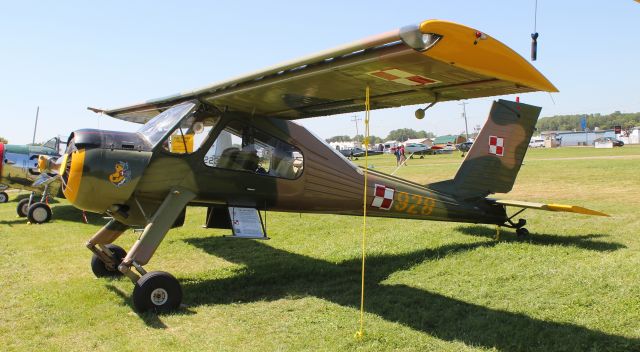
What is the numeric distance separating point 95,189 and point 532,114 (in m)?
7.17

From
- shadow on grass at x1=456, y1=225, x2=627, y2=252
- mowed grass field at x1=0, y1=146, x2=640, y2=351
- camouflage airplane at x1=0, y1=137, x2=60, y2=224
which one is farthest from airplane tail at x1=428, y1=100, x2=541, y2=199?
camouflage airplane at x1=0, y1=137, x2=60, y2=224

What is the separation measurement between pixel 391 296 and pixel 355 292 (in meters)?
0.54

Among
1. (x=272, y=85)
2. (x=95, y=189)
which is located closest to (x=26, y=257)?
(x=95, y=189)

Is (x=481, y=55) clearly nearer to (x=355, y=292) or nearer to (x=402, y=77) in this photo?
(x=402, y=77)

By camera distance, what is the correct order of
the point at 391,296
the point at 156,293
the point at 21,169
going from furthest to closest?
the point at 21,169 < the point at 391,296 < the point at 156,293

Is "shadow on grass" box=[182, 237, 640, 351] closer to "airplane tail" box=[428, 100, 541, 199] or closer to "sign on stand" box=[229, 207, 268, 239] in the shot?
"sign on stand" box=[229, 207, 268, 239]

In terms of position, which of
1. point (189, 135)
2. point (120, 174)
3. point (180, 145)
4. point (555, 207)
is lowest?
point (555, 207)

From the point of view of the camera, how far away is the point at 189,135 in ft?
22.3

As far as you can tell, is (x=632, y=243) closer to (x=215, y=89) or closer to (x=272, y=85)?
(x=272, y=85)

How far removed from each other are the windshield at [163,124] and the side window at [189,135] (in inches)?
3.8

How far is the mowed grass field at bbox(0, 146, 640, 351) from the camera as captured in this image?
473 centimetres

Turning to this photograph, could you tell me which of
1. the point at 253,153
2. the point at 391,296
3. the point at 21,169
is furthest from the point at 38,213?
the point at 391,296

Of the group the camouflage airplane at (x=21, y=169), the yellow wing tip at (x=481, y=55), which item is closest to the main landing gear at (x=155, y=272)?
the yellow wing tip at (x=481, y=55)

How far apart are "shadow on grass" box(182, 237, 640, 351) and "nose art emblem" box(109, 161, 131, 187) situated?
165 cm
